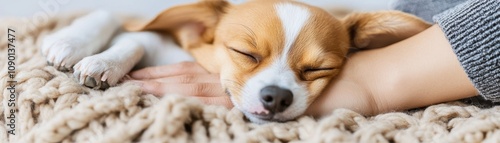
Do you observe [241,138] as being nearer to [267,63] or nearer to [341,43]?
[267,63]

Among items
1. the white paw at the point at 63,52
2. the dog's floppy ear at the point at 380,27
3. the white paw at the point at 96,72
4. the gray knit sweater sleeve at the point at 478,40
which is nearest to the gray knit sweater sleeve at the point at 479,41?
the gray knit sweater sleeve at the point at 478,40

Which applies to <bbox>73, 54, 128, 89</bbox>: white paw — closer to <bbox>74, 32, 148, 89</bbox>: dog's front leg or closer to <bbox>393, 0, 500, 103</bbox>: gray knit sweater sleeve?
<bbox>74, 32, 148, 89</bbox>: dog's front leg

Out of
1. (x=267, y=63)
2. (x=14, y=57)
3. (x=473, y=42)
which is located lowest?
(x=14, y=57)

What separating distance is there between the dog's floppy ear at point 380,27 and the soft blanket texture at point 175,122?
298mm

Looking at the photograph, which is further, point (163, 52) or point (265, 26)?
point (163, 52)

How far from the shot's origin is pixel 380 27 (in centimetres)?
147

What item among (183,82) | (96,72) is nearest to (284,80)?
(183,82)

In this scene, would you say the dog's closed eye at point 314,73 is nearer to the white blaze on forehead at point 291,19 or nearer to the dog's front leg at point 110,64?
the white blaze on forehead at point 291,19

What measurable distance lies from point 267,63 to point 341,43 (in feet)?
0.80

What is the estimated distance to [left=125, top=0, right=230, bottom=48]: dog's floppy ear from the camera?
152 cm

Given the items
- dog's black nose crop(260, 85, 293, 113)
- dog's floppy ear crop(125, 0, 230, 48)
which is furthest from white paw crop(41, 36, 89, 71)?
dog's black nose crop(260, 85, 293, 113)

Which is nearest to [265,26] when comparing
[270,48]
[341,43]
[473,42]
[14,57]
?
[270,48]

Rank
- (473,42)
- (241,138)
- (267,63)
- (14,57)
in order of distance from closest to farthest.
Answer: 1. (241,138)
2. (473,42)
3. (267,63)
4. (14,57)

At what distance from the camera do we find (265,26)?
1.32 metres
